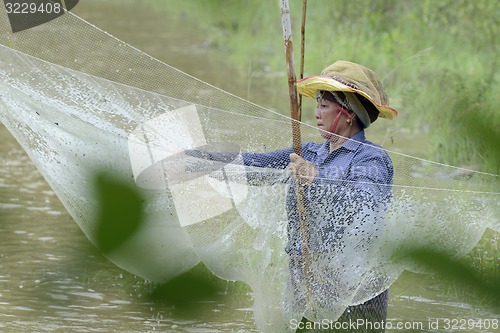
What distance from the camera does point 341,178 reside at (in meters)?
2.28

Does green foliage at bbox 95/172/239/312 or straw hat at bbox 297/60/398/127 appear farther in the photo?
straw hat at bbox 297/60/398/127

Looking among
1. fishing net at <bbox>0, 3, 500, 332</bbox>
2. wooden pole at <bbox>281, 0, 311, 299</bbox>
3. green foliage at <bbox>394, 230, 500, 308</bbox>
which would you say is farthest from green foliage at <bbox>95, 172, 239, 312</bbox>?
wooden pole at <bbox>281, 0, 311, 299</bbox>

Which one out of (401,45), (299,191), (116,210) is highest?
(116,210)

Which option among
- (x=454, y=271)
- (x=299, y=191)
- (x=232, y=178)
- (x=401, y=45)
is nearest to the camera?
(x=454, y=271)

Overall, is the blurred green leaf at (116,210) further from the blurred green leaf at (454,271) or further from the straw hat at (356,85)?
the straw hat at (356,85)

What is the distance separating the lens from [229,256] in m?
2.12

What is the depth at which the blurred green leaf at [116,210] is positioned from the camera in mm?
771

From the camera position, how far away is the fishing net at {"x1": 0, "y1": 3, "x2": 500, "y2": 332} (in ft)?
6.10

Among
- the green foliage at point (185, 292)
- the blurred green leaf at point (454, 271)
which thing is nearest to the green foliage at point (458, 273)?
the blurred green leaf at point (454, 271)

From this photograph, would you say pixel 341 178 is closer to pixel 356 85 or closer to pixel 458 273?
pixel 356 85

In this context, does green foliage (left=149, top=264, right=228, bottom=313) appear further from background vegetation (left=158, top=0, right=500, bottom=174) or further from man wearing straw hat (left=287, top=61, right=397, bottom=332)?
background vegetation (left=158, top=0, right=500, bottom=174)

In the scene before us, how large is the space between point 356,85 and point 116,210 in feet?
6.56

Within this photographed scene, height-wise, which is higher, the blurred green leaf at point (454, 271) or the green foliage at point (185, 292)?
the blurred green leaf at point (454, 271)

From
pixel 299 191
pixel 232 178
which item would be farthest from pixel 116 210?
pixel 299 191
